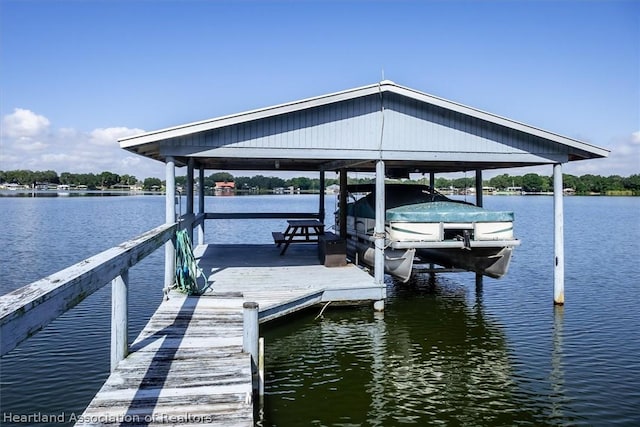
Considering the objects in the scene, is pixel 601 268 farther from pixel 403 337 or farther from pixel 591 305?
pixel 403 337

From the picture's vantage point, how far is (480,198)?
15281 mm

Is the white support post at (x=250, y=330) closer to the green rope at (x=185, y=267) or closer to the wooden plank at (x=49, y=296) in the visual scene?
the wooden plank at (x=49, y=296)

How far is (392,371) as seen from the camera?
25.3 ft

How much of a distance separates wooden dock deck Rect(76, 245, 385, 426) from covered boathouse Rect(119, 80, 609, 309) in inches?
51.1

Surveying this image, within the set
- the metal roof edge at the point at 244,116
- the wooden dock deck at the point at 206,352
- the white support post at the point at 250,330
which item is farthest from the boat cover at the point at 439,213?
the white support post at the point at 250,330

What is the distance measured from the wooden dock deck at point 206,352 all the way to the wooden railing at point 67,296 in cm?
64

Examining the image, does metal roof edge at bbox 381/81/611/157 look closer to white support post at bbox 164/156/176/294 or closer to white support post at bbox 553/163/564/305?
white support post at bbox 553/163/564/305

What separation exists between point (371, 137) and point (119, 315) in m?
6.65

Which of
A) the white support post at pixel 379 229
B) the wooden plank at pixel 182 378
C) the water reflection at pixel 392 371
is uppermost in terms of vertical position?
the white support post at pixel 379 229

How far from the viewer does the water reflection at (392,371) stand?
6285 mm

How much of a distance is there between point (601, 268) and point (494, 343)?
36.0 feet

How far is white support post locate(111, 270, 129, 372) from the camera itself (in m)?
5.07

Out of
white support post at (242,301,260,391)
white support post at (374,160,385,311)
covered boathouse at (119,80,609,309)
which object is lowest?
white support post at (242,301,260,391)

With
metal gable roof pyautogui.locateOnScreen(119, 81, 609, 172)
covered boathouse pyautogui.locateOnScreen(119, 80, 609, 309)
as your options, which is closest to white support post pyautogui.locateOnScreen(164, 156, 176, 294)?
covered boathouse pyautogui.locateOnScreen(119, 80, 609, 309)
